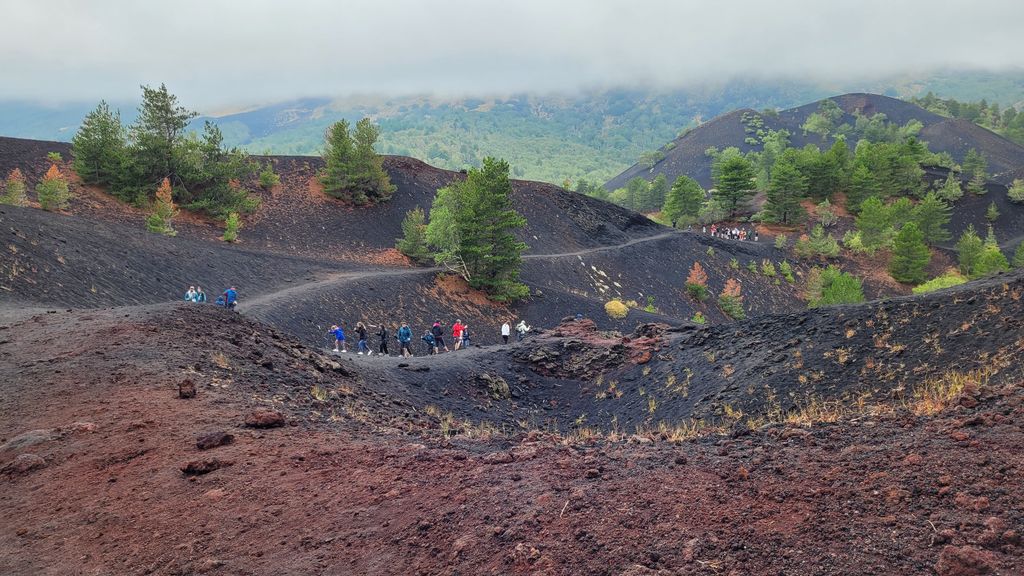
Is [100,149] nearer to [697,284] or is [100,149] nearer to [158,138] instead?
[158,138]

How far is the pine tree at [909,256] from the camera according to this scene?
144ft

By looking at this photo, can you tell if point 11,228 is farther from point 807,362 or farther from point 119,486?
point 807,362

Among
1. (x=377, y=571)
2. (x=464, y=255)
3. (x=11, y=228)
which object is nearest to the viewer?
(x=377, y=571)

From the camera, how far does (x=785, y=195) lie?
56.5 metres

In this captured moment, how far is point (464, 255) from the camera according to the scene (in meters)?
29.0

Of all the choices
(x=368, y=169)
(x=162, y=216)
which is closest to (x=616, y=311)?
(x=368, y=169)

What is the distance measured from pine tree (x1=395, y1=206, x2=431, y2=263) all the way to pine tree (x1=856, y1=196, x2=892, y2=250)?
42416 millimetres

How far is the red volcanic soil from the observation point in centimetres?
398

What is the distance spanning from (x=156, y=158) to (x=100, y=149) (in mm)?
2787

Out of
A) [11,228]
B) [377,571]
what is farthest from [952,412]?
[11,228]

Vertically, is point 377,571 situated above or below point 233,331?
below

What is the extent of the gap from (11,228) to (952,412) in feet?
84.4

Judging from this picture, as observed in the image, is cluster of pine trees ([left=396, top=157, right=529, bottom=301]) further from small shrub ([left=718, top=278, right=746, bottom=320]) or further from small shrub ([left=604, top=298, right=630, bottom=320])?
small shrub ([left=718, top=278, right=746, bottom=320])

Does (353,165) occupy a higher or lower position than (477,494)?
higher
